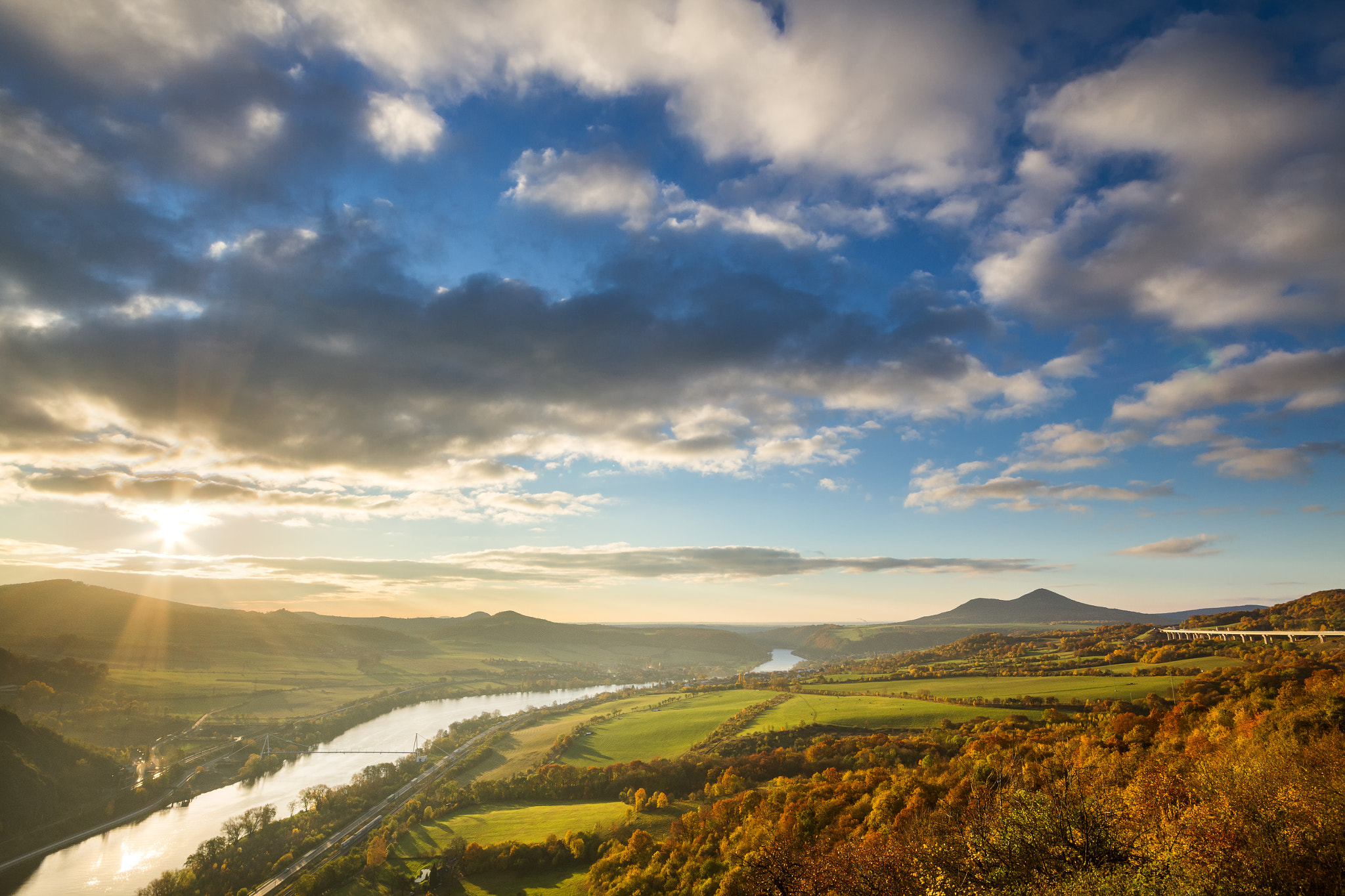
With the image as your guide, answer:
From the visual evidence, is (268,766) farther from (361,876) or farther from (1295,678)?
(1295,678)

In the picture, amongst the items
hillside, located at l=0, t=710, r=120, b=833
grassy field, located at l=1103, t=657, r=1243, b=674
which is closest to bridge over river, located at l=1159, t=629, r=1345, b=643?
grassy field, located at l=1103, t=657, r=1243, b=674

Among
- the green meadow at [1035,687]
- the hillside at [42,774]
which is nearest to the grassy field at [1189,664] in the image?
the green meadow at [1035,687]

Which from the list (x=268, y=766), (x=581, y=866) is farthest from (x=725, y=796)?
(x=268, y=766)

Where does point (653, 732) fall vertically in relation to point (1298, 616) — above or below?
below

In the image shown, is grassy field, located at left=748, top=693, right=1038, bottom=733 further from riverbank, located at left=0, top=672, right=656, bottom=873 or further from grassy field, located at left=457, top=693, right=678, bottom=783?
riverbank, located at left=0, top=672, right=656, bottom=873

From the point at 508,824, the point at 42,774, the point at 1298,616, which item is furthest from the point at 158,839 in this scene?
the point at 1298,616

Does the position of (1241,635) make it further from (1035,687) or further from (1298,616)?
(1035,687)
